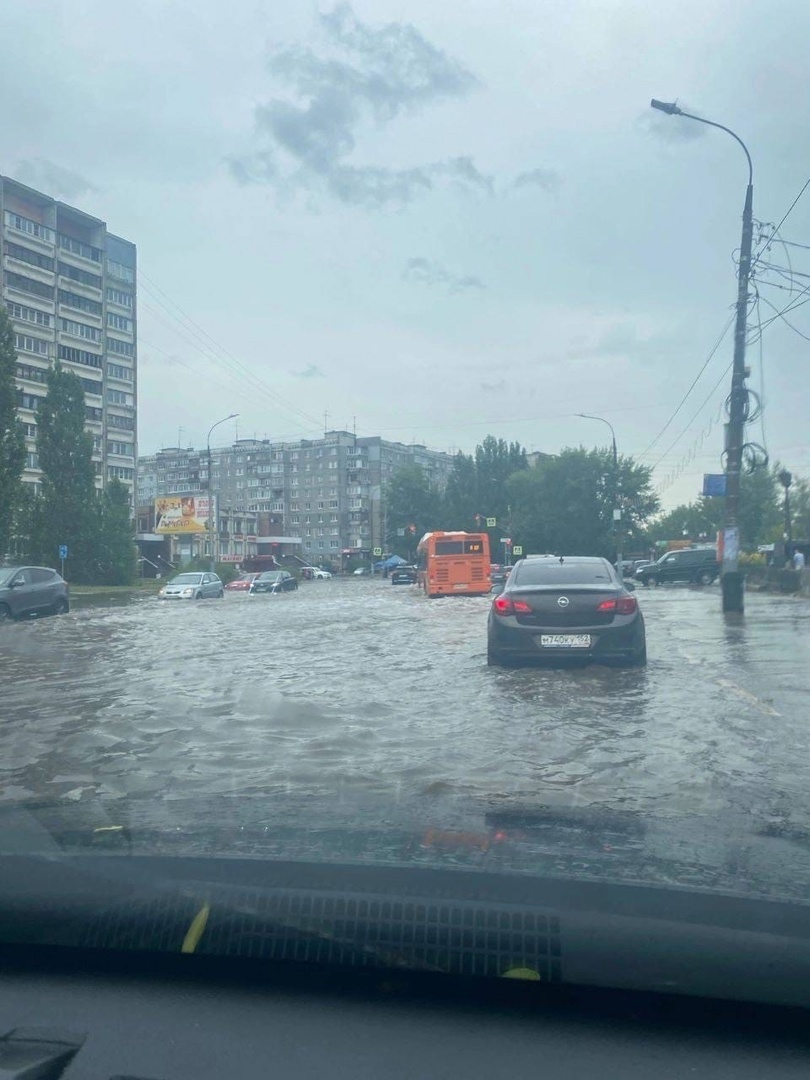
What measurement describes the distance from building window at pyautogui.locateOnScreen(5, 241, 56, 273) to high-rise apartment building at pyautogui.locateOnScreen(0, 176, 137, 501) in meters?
0.08

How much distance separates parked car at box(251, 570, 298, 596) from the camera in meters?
54.2

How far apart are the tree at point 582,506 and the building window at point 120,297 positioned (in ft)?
138

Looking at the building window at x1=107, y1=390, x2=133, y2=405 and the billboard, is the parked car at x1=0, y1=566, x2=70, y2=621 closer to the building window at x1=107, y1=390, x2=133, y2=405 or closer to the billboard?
the billboard

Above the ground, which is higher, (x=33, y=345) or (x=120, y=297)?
(x=120, y=297)

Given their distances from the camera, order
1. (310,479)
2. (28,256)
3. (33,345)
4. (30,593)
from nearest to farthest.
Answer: (30,593), (28,256), (33,345), (310,479)

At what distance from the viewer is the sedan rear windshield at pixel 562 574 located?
A: 13.0m

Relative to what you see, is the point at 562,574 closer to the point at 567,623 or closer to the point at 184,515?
the point at 567,623

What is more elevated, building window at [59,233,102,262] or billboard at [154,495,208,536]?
building window at [59,233,102,262]

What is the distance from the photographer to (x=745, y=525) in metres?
85.4

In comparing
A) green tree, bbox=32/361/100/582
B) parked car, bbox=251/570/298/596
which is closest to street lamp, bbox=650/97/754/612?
parked car, bbox=251/570/298/596

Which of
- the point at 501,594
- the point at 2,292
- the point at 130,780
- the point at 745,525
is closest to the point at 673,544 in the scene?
the point at 745,525

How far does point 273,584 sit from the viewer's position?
2156 inches

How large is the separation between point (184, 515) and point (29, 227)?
25.7m

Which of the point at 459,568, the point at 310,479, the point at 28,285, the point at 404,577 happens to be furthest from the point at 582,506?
the point at 310,479
